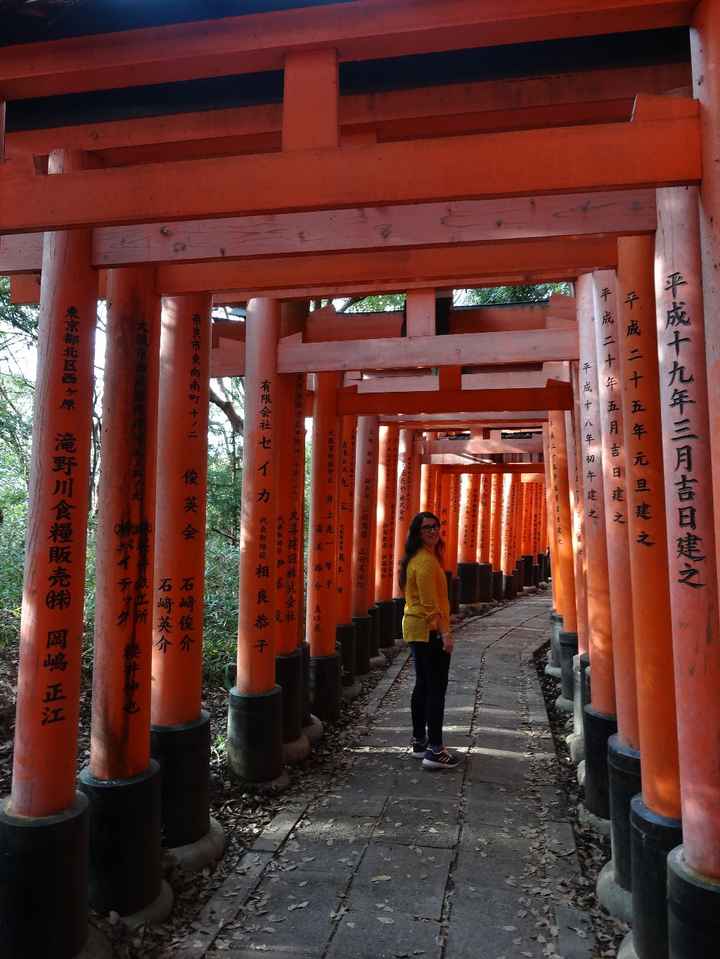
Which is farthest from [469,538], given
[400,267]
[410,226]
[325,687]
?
[410,226]

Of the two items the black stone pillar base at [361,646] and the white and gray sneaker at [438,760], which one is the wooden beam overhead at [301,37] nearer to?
the white and gray sneaker at [438,760]

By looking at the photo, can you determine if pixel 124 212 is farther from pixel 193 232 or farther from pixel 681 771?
pixel 681 771

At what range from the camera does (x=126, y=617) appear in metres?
3.47

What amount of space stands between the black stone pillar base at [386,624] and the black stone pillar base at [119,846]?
7061 mm

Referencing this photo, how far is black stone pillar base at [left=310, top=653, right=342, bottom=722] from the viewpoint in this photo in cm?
677

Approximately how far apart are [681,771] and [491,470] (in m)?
11.9

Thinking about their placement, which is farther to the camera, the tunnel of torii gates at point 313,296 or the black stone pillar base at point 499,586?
the black stone pillar base at point 499,586

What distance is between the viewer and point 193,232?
10.0ft

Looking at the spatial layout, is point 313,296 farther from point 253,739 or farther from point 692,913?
point 692,913

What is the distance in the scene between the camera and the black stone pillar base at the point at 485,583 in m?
16.9

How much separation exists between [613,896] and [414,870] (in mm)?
1001

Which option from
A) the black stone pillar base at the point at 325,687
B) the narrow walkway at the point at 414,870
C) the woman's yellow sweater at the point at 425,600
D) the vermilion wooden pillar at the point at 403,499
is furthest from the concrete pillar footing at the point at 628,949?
the vermilion wooden pillar at the point at 403,499

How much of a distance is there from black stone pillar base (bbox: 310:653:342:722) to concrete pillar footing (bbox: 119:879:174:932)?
3.30m

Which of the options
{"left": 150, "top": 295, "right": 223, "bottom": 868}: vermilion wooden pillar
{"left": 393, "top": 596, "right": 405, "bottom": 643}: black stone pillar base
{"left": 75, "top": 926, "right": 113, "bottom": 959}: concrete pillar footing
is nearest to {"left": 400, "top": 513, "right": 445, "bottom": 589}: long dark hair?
{"left": 150, "top": 295, "right": 223, "bottom": 868}: vermilion wooden pillar
